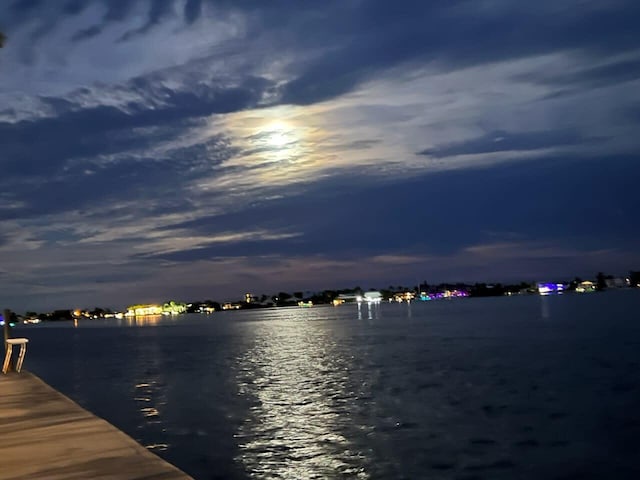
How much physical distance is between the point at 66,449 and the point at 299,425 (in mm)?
12500

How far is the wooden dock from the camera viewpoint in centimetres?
894

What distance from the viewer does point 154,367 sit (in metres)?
51.0

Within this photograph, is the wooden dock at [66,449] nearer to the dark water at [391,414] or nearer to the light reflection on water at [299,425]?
the dark water at [391,414]

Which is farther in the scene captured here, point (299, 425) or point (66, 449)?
point (299, 425)

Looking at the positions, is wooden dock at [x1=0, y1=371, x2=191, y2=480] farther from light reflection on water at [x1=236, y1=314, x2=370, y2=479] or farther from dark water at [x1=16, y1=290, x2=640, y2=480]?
light reflection on water at [x1=236, y1=314, x2=370, y2=479]

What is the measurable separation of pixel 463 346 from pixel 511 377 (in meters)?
23.4

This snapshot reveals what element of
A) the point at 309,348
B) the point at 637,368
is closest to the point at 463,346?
the point at 309,348

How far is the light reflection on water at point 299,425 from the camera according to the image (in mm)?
16797

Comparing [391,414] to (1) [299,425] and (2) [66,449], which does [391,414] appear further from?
(2) [66,449]

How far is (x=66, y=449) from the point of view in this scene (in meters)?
10.6

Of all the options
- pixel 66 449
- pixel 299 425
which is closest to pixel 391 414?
pixel 299 425

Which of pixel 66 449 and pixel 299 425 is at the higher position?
pixel 66 449

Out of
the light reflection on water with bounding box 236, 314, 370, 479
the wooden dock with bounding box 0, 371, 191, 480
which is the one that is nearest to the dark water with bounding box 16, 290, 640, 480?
the light reflection on water with bounding box 236, 314, 370, 479

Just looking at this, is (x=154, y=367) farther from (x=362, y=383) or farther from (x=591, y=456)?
(x=591, y=456)
